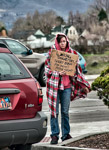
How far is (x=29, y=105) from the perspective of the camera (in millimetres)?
7344

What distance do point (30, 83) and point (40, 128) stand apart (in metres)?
0.64

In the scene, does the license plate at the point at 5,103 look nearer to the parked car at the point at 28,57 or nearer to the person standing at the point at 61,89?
the person standing at the point at 61,89

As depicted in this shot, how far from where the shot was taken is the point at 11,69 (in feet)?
24.7

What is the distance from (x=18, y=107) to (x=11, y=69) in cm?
62

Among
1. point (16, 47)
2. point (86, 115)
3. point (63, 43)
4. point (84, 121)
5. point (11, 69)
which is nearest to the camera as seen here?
point (11, 69)

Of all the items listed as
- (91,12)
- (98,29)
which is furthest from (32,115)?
(91,12)

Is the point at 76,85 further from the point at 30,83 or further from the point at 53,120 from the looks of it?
the point at 30,83

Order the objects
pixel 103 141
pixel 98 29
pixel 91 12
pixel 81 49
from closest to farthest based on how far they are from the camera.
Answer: pixel 103 141 → pixel 81 49 → pixel 98 29 → pixel 91 12

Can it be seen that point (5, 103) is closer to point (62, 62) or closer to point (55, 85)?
point (55, 85)

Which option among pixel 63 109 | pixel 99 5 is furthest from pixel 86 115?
pixel 99 5

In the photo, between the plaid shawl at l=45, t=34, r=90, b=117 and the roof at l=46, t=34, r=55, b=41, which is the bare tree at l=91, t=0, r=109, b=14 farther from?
the plaid shawl at l=45, t=34, r=90, b=117

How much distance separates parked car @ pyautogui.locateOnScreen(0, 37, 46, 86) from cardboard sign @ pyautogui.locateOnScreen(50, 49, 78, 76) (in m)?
8.47

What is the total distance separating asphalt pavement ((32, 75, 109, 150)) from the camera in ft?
28.0

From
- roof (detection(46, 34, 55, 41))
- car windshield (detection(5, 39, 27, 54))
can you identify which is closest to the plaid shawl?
car windshield (detection(5, 39, 27, 54))
